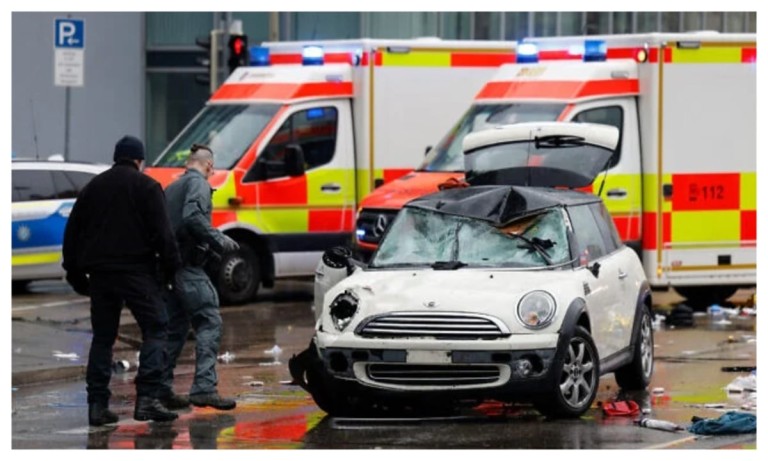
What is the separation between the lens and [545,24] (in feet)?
102

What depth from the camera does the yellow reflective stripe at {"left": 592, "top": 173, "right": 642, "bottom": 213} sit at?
17.4 meters

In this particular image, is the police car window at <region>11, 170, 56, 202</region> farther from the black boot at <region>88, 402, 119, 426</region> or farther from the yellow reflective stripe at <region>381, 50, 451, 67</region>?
the black boot at <region>88, 402, 119, 426</region>

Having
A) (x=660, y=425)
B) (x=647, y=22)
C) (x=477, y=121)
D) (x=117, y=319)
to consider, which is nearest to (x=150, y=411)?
(x=117, y=319)

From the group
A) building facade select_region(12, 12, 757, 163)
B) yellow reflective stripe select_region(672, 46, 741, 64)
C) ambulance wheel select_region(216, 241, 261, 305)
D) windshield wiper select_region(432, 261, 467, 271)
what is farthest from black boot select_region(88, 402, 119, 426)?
building facade select_region(12, 12, 757, 163)

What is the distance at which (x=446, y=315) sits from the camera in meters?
10.6

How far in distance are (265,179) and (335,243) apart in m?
1.09

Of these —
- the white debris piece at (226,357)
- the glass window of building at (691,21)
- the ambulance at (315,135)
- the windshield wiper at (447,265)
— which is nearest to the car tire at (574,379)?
the windshield wiper at (447,265)

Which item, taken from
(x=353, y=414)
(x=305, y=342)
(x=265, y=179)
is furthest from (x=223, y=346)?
(x=353, y=414)

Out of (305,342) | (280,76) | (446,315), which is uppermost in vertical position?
(280,76)

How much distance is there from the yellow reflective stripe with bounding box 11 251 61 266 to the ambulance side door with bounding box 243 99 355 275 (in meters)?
2.73

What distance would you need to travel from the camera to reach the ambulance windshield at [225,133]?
740 inches

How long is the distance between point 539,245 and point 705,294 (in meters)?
8.01

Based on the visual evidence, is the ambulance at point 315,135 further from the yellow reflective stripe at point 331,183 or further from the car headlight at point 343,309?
the car headlight at point 343,309

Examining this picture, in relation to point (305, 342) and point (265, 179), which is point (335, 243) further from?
point (305, 342)
